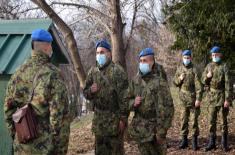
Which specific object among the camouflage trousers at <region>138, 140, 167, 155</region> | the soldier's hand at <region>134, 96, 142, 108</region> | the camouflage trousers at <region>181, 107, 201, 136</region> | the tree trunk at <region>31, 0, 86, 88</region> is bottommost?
the camouflage trousers at <region>138, 140, 167, 155</region>

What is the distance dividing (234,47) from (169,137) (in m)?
2.57

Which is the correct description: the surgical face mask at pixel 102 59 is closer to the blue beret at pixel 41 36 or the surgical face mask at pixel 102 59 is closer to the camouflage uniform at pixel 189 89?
the blue beret at pixel 41 36

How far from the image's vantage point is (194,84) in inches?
358

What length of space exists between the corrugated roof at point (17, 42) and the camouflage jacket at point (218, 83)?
3373mm

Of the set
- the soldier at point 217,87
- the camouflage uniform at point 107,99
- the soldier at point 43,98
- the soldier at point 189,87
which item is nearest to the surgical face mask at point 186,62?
the soldier at point 189,87

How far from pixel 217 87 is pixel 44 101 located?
202 inches

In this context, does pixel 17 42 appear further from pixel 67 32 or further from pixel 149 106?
pixel 67 32

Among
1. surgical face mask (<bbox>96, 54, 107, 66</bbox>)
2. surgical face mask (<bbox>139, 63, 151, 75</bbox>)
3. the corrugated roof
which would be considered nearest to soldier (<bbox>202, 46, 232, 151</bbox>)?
surgical face mask (<bbox>139, 63, 151, 75</bbox>)

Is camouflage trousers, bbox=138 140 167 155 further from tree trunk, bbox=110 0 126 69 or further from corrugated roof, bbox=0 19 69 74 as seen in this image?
tree trunk, bbox=110 0 126 69

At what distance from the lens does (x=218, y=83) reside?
8852 millimetres

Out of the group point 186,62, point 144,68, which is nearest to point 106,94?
point 144,68

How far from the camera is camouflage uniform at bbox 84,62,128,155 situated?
6.51 meters

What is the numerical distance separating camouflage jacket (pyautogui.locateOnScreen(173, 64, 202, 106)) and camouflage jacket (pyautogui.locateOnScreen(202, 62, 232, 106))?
0.77 feet

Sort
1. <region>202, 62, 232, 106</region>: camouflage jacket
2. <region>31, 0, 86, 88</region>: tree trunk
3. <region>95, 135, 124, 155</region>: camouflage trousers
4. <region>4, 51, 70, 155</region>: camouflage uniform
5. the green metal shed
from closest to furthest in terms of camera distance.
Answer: <region>4, 51, 70, 155</region>: camouflage uniform < the green metal shed < <region>95, 135, 124, 155</region>: camouflage trousers < <region>202, 62, 232, 106</region>: camouflage jacket < <region>31, 0, 86, 88</region>: tree trunk
